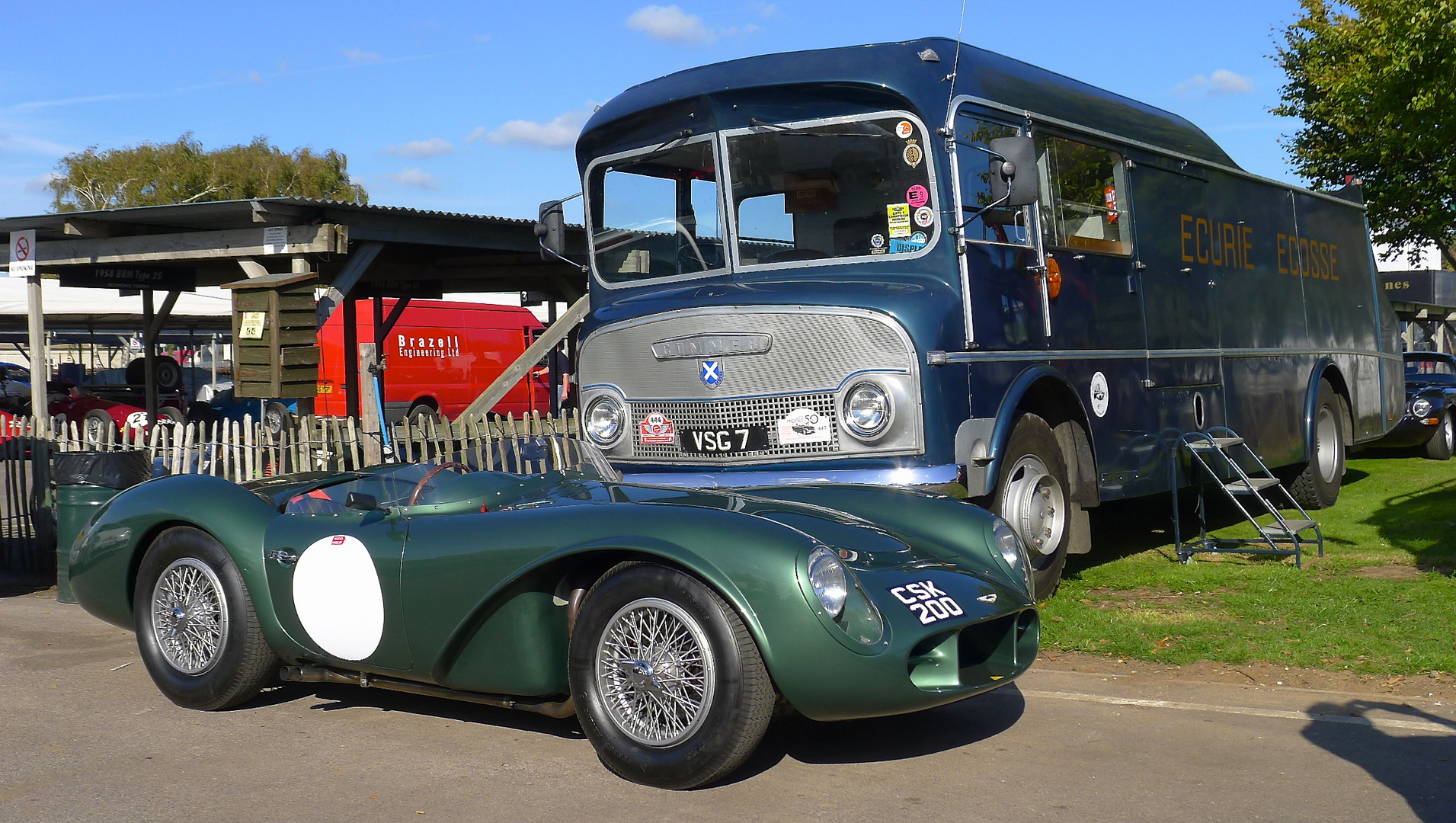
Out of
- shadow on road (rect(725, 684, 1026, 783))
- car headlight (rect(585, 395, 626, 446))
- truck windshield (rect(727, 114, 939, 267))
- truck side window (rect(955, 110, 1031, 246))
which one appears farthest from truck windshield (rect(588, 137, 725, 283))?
shadow on road (rect(725, 684, 1026, 783))

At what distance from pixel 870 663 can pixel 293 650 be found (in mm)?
2569

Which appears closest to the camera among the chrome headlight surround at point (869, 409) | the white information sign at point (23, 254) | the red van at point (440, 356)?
the chrome headlight surround at point (869, 409)

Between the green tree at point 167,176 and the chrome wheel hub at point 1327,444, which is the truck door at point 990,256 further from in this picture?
the green tree at point 167,176

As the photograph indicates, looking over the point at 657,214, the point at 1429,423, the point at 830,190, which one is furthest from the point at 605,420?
the point at 1429,423

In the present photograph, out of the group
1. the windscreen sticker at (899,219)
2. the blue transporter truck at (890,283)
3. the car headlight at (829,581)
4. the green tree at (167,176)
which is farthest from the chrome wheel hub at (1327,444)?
the green tree at (167,176)

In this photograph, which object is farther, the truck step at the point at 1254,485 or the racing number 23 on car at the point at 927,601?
the truck step at the point at 1254,485

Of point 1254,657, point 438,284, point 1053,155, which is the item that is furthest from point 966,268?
point 438,284

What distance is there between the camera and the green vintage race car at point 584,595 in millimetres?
4074

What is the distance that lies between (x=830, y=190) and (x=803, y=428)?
1473 mm

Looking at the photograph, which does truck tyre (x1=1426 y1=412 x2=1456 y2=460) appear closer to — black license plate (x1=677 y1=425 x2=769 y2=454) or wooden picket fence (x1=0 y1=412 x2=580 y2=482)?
wooden picket fence (x1=0 y1=412 x2=580 y2=482)

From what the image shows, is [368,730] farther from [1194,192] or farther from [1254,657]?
[1194,192]

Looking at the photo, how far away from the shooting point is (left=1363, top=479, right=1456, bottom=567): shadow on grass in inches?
347

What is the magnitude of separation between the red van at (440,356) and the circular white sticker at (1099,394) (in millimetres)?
16891

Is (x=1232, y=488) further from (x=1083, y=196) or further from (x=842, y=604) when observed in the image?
(x=842, y=604)
